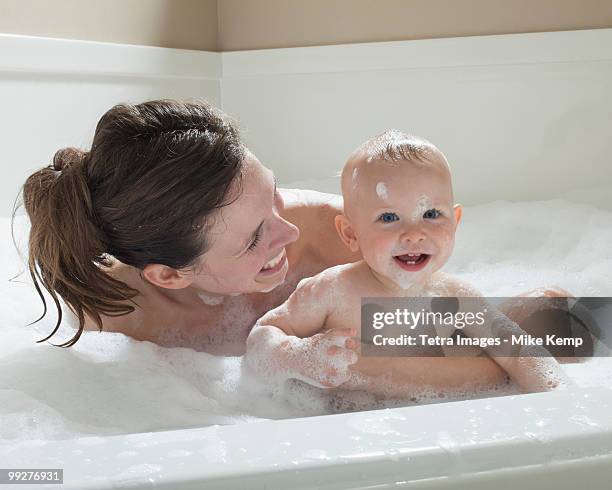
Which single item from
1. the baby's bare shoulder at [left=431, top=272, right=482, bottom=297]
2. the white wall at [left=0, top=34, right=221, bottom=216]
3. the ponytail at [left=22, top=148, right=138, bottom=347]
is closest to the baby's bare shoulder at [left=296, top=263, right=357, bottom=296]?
the baby's bare shoulder at [left=431, top=272, right=482, bottom=297]

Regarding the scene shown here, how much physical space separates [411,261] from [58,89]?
996mm

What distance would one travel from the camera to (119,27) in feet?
6.21

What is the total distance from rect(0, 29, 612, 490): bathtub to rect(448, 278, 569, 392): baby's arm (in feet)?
0.14

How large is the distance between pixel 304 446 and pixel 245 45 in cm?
174

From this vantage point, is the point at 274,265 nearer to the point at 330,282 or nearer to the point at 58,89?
the point at 330,282

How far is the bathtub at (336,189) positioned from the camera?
61cm

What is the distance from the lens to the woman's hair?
104 centimetres

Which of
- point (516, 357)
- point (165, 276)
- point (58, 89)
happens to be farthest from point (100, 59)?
point (516, 357)

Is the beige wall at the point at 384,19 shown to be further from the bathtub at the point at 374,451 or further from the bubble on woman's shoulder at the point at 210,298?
the bathtub at the point at 374,451

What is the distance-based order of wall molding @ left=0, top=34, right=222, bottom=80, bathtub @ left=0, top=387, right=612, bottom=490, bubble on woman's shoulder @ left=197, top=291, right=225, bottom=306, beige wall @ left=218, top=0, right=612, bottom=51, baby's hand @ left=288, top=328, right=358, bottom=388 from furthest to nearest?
beige wall @ left=218, top=0, right=612, bottom=51
wall molding @ left=0, top=34, right=222, bottom=80
bubble on woman's shoulder @ left=197, top=291, right=225, bottom=306
baby's hand @ left=288, top=328, right=358, bottom=388
bathtub @ left=0, top=387, right=612, bottom=490

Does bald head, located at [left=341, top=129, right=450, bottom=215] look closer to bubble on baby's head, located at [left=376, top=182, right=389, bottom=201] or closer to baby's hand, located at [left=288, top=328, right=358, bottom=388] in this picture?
bubble on baby's head, located at [left=376, top=182, right=389, bottom=201]

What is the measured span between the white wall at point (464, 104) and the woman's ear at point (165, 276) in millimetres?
1032

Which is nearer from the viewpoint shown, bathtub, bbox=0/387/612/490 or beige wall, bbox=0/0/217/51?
bathtub, bbox=0/387/612/490

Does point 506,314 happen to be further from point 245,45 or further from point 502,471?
point 245,45
